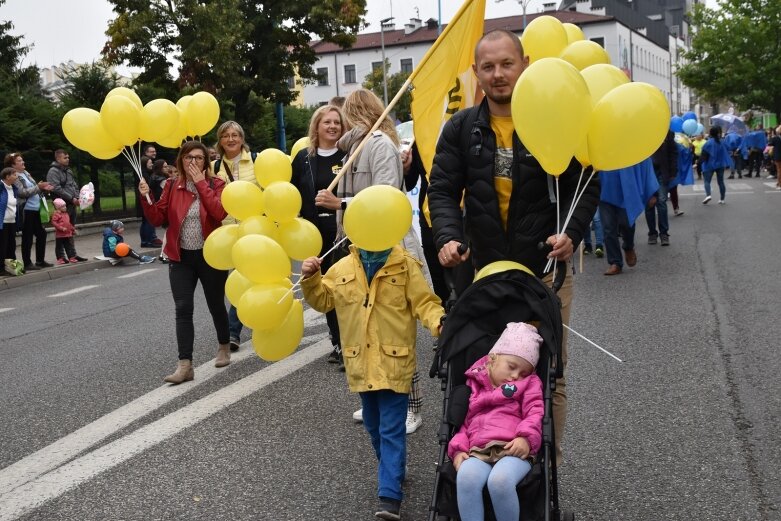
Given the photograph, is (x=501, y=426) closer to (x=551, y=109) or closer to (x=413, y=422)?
(x=551, y=109)

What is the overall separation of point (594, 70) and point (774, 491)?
210 cm

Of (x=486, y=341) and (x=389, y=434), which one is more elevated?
(x=486, y=341)

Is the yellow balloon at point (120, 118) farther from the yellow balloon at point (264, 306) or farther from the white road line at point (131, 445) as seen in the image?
the yellow balloon at point (264, 306)

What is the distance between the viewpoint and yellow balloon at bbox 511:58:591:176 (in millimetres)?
3635

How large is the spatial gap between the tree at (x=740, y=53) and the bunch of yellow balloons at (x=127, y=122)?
5151 centimetres

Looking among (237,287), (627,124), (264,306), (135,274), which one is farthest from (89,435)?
(135,274)

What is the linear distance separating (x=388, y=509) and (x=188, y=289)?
347cm

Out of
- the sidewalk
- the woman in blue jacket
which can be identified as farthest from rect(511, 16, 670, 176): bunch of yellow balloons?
the woman in blue jacket

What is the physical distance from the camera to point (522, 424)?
3.40 meters

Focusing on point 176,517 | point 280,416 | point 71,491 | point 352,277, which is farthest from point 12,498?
point 352,277

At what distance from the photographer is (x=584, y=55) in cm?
511

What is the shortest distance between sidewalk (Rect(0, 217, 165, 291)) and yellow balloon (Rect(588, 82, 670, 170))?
40.9 feet

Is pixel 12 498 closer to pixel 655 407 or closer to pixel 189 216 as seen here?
pixel 189 216

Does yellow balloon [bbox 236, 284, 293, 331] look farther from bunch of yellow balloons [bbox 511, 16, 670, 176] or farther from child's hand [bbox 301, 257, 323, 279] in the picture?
bunch of yellow balloons [bbox 511, 16, 670, 176]
